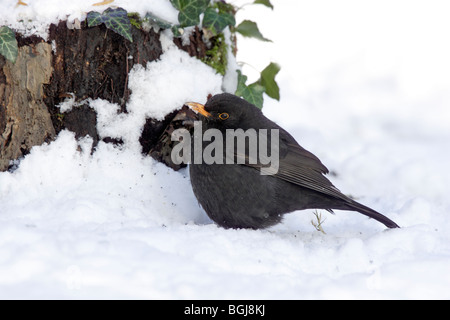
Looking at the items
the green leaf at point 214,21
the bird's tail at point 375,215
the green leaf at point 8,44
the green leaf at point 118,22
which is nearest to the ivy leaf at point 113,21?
the green leaf at point 118,22

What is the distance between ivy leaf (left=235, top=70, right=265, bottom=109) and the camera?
15.7ft

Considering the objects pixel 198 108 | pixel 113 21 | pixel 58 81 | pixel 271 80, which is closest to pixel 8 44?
pixel 58 81

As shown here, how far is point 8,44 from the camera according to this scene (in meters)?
3.65

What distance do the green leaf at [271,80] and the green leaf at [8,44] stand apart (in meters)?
2.21

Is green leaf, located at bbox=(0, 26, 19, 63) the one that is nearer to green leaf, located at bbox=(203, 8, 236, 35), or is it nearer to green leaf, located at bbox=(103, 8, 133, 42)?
green leaf, located at bbox=(103, 8, 133, 42)

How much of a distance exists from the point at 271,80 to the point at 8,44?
7.64ft

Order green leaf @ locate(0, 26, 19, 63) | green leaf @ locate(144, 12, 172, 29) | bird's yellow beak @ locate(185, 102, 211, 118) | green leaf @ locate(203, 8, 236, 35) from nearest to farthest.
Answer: green leaf @ locate(0, 26, 19, 63) < bird's yellow beak @ locate(185, 102, 211, 118) < green leaf @ locate(144, 12, 172, 29) < green leaf @ locate(203, 8, 236, 35)

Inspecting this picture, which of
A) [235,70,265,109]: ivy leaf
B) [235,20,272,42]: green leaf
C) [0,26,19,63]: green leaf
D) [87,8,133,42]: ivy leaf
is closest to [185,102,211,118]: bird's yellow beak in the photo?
[87,8,133,42]: ivy leaf

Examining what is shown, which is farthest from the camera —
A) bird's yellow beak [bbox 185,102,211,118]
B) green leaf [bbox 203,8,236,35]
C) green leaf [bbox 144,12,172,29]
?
green leaf [bbox 203,8,236,35]

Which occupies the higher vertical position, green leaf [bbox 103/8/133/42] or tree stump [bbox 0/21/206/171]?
green leaf [bbox 103/8/133/42]

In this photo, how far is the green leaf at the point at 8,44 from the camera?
12.0 feet

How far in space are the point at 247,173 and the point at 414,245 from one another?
1267 mm

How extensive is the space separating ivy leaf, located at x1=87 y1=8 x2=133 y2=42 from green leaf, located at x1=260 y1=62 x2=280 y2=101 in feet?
4.78

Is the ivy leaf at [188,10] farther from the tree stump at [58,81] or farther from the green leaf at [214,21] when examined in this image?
the tree stump at [58,81]
